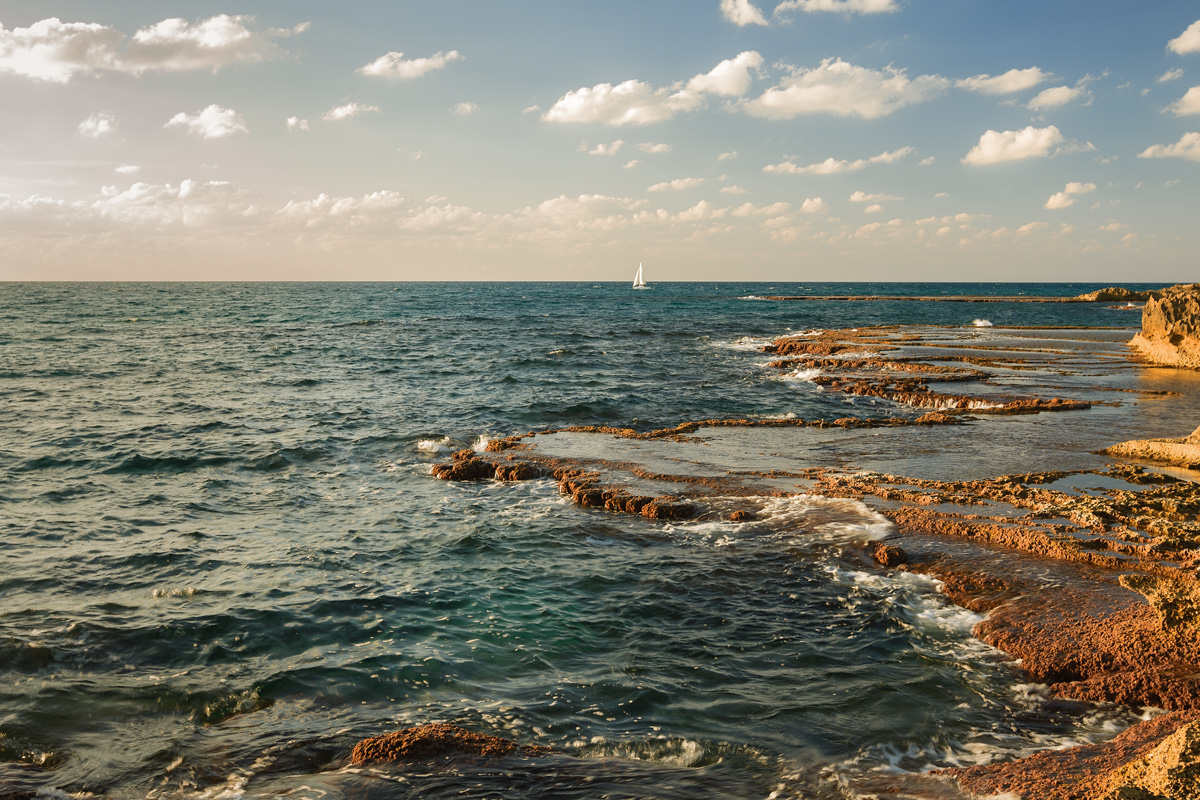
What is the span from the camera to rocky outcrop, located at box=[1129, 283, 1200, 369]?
1205 inches

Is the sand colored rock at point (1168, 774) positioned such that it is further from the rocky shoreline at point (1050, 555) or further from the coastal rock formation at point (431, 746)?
the coastal rock formation at point (431, 746)

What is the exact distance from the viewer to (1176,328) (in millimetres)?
31469

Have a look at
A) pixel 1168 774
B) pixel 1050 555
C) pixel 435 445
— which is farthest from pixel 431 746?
pixel 435 445

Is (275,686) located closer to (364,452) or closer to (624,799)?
(624,799)

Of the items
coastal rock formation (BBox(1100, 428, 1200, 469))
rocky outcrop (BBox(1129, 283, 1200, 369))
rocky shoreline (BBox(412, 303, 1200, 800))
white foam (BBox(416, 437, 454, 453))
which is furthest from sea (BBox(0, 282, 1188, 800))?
rocky outcrop (BBox(1129, 283, 1200, 369))

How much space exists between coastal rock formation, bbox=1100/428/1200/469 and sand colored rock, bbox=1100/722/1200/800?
13131mm

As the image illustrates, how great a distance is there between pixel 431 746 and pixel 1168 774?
5670 mm

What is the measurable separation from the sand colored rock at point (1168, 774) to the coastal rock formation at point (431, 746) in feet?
14.9

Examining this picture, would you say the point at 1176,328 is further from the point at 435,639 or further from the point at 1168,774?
the point at 435,639

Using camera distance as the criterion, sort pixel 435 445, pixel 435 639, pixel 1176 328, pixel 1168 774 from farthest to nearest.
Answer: pixel 1176 328 → pixel 435 445 → pixel 435 639 → pixel 1168 774

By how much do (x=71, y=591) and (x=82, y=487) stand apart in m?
6.50

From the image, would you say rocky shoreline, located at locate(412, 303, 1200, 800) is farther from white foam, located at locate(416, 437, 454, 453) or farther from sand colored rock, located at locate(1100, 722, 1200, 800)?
white foam, located at locate(416, 437, 454, 453)

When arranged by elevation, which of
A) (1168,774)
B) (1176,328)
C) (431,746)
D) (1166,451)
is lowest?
(431,746)

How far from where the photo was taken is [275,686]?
7.53m
